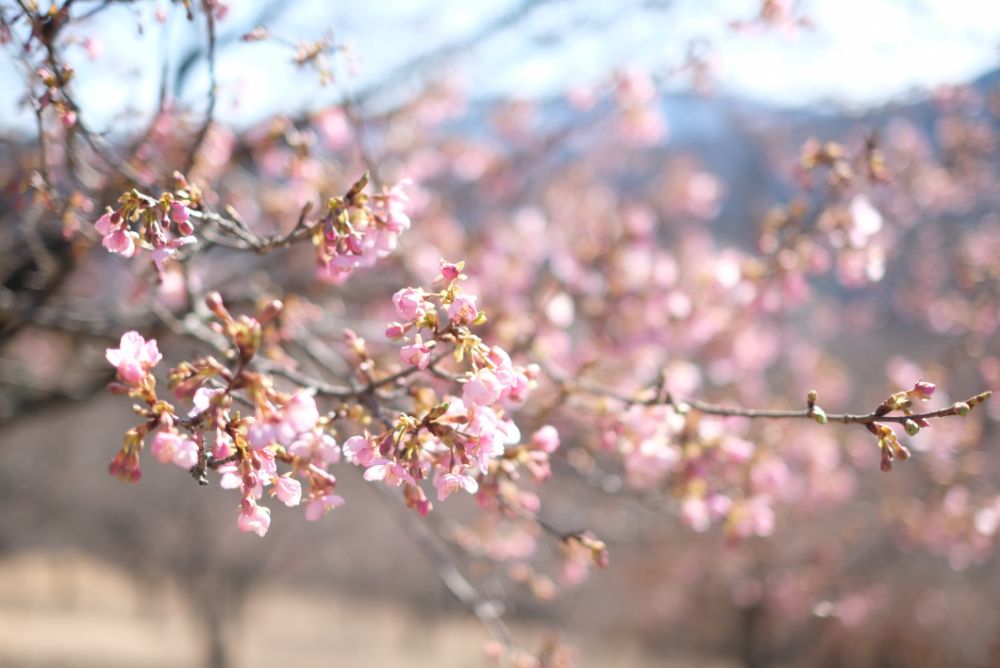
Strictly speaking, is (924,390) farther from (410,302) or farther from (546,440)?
(410,302)

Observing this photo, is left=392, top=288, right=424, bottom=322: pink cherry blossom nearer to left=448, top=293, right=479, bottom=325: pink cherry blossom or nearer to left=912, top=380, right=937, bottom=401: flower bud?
left=448, top=293, right=479, bottom=325: pink cherry blossom

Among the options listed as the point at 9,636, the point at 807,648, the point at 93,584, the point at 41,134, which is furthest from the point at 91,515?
the point at 41,134

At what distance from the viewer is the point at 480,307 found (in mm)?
3650

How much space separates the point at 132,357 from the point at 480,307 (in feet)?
7.92

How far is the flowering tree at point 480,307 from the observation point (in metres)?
1.36

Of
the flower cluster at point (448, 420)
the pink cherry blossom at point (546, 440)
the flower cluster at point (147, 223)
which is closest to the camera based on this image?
the flower cluster at point (448, 420)

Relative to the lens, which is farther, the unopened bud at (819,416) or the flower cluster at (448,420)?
the unopened bud at (819,416)

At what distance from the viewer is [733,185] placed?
11.4 m

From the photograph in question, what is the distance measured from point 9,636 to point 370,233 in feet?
45.9

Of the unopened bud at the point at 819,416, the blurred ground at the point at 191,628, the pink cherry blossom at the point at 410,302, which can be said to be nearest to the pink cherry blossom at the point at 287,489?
the pink cherry blossom at the point at 410,302

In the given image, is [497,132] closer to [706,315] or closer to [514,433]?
[706,315]

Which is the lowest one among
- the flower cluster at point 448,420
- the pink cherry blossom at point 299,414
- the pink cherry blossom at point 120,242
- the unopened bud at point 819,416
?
the pink cherry blossom at point 299,414

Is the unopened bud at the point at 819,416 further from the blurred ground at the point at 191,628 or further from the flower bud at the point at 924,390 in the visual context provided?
the blurred ground at the point at 191,628

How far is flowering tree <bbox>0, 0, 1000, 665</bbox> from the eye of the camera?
4.45ft
